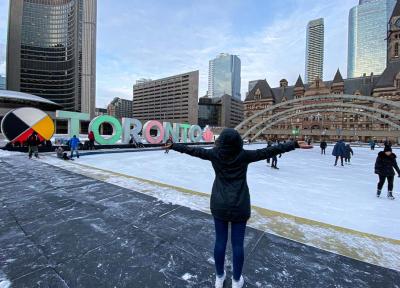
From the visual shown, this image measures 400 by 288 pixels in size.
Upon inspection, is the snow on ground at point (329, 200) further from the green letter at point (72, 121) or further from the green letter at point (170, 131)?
the green letter at point (170, 131)

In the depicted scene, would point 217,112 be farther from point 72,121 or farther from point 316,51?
point 316,51

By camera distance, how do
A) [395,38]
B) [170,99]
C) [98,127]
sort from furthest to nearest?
1. [170,99]
2. [395,38]
3. [98,127]

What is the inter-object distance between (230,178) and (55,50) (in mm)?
121884

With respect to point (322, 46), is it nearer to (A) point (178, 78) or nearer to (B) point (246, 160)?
(A) point (178, 78)

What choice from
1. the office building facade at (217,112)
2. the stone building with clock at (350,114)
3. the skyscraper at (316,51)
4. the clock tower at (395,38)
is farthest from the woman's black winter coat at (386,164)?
the skyscraper at (316,51)

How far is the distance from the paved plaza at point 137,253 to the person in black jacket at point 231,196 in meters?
0.40

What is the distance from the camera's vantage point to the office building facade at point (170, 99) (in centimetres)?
10631

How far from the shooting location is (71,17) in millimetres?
94812

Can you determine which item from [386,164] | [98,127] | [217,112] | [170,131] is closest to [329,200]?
[386,164]

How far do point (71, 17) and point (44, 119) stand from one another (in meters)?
110

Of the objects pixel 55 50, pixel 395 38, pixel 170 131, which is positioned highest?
pixel 55 50

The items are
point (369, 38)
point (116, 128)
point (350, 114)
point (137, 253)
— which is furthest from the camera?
point (369, 38)

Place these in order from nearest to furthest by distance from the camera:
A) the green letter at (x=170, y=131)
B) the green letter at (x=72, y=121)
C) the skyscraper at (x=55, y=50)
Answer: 1. the green letter at (x=72, y=121)
2. the green letter at (x=170, y=131)
3. the skyscraper at (x=55, y=50)

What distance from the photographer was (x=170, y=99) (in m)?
119
